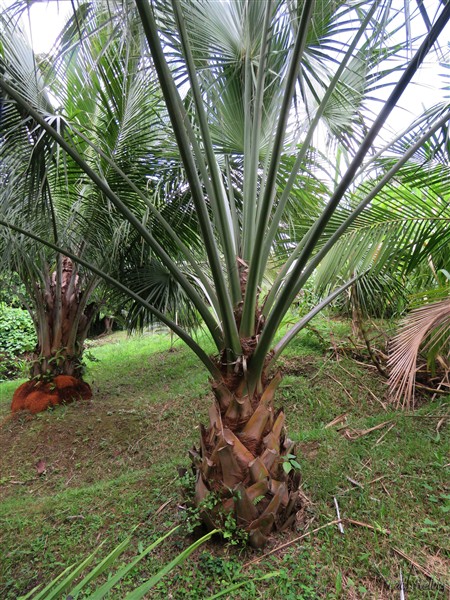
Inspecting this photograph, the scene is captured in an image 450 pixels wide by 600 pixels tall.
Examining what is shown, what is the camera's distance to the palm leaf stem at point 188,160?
1264mm

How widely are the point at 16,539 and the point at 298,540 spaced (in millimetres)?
1678

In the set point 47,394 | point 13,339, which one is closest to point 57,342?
point 47,394

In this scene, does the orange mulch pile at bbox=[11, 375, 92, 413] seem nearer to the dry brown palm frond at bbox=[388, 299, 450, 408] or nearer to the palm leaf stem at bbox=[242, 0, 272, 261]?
the palm leaf stem at bbox=[242, 0, 272, 261]

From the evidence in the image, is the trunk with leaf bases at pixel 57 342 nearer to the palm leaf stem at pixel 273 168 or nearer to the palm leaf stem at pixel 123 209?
the palm leaf stem at pixel 123 209

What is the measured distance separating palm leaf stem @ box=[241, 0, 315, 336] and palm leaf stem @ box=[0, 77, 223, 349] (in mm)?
221

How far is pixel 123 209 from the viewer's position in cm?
187

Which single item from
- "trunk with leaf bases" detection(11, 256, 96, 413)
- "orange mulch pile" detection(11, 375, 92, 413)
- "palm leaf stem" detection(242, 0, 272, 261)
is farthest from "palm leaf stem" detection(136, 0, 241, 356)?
"orange mulch pile" detection(11, 375, 92, 413)

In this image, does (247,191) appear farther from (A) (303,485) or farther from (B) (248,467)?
(A) (303,485)

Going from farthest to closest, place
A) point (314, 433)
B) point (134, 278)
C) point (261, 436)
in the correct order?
point (134, 278) < point (314, 433) < point (261, 436)

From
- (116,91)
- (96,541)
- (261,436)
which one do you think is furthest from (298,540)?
(116,91)

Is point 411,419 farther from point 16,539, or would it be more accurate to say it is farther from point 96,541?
point 16,539

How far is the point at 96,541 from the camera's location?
7.50 feet

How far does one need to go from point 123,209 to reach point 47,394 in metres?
3.36

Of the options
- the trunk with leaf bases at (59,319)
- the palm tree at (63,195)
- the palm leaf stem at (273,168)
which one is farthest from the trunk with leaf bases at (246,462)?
the trunk with leaf bases at (59,319)
